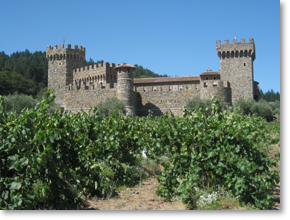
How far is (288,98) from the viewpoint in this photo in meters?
3.38

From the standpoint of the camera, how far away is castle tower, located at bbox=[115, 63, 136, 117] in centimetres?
2477

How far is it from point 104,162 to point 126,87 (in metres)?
19.0

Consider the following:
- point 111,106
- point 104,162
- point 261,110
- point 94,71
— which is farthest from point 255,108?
point 104,162

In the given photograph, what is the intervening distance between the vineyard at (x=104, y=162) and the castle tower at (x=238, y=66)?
84.1 ft

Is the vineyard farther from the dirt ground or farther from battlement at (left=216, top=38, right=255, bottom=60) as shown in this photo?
battlement at (left=216, top=38, right=255, bottom=60)

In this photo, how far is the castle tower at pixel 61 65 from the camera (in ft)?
110

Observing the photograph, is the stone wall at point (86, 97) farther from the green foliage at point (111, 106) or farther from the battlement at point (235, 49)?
the battlement at point (235, 49)

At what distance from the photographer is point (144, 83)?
107 ft

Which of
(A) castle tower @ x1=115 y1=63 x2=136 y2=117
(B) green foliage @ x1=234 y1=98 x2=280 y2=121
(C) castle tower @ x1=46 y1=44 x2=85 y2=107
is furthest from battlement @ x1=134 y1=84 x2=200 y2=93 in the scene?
(C) castle tower @ x1=46 y1=44 x2=85 y2=107

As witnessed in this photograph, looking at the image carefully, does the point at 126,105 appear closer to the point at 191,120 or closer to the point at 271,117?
the point at 271,117

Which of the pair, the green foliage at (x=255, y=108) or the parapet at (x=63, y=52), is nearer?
the green foliage at (x=255, y=108)

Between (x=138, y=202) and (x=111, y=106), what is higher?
(x=111, y=106)

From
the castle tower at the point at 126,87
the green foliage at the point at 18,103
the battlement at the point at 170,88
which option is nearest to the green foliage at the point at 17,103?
the green foliage at the point at 18,103

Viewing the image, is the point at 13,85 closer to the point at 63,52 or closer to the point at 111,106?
the point at 63,52
